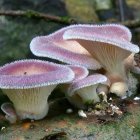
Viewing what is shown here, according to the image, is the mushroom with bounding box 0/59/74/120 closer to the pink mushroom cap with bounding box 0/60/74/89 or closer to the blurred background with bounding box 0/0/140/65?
the pink mushroom cap with bounding box 0/60/74/89

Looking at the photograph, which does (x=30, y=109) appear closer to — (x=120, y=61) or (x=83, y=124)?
(x=83, y=124)

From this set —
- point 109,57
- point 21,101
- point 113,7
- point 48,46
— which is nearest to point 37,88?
point 21,101

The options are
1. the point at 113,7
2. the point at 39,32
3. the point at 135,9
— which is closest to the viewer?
the point at 39,32

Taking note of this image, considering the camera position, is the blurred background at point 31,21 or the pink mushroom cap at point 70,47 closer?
the pink mushroom cap at point 70,47

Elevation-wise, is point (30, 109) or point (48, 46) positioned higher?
point (48, 46)

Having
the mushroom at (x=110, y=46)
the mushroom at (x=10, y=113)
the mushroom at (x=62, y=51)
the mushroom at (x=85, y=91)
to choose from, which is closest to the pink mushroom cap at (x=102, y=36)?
the mushroom at (x=110, y=46)

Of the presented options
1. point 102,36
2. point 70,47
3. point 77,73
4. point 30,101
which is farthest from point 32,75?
point 70,47

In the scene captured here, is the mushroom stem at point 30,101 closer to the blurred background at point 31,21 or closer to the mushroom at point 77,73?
the mushroom at point 77,73
